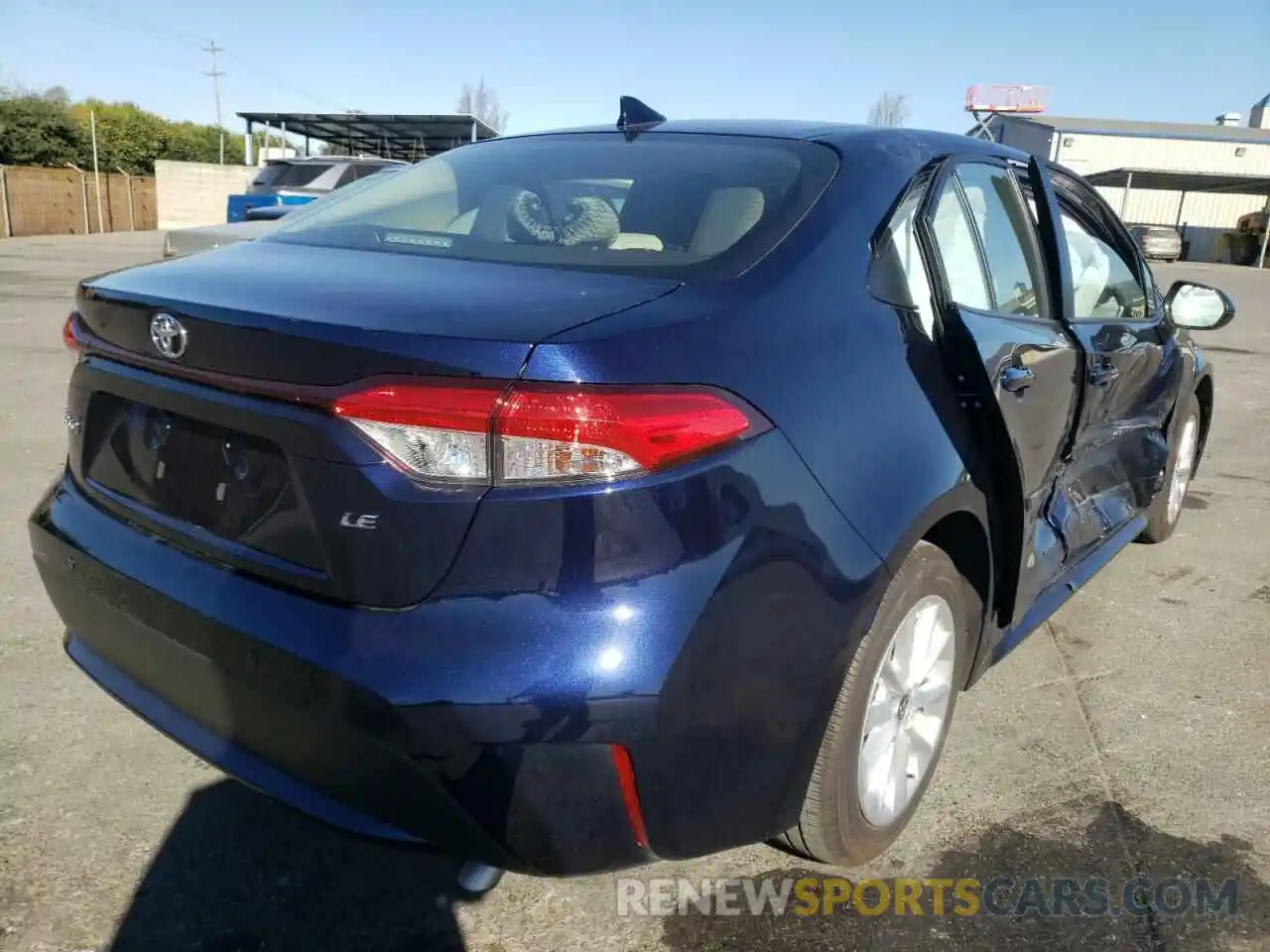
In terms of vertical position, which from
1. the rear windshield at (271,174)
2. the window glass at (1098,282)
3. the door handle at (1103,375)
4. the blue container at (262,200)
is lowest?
the door handle at (1103,375)

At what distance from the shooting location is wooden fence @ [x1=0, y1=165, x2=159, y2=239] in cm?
2508

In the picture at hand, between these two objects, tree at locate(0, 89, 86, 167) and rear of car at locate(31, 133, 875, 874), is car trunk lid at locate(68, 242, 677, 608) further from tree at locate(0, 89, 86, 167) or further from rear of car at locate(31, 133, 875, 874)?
tree at locate(0, 89, 86, 167)

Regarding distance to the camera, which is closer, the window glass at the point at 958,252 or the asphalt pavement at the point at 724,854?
the asphalt pavement at the point at 724,854

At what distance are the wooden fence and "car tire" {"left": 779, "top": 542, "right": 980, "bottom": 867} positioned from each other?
28.3 meters

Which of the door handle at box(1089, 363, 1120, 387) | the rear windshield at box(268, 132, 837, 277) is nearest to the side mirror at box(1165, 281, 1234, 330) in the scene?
the door handle at box(1089, 363, 1120, 387)

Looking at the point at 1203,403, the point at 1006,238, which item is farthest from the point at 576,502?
the point at 1203,403

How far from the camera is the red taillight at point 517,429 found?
1488 millimetres

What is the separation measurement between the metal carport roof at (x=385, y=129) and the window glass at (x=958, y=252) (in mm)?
22735

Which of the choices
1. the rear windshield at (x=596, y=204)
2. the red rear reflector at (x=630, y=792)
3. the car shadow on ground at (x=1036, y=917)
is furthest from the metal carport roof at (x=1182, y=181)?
the red rear reflector at (x=630, y=792)

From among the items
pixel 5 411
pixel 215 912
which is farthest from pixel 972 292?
pixel 5 411

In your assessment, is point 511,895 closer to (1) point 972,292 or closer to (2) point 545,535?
(2) point 545,535

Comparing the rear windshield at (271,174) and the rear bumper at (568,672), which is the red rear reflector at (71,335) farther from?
→ the rear windshield at (271,174)

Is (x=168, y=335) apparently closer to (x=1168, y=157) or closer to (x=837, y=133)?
(x=837, y=133)

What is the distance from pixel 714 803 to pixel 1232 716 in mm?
2121
